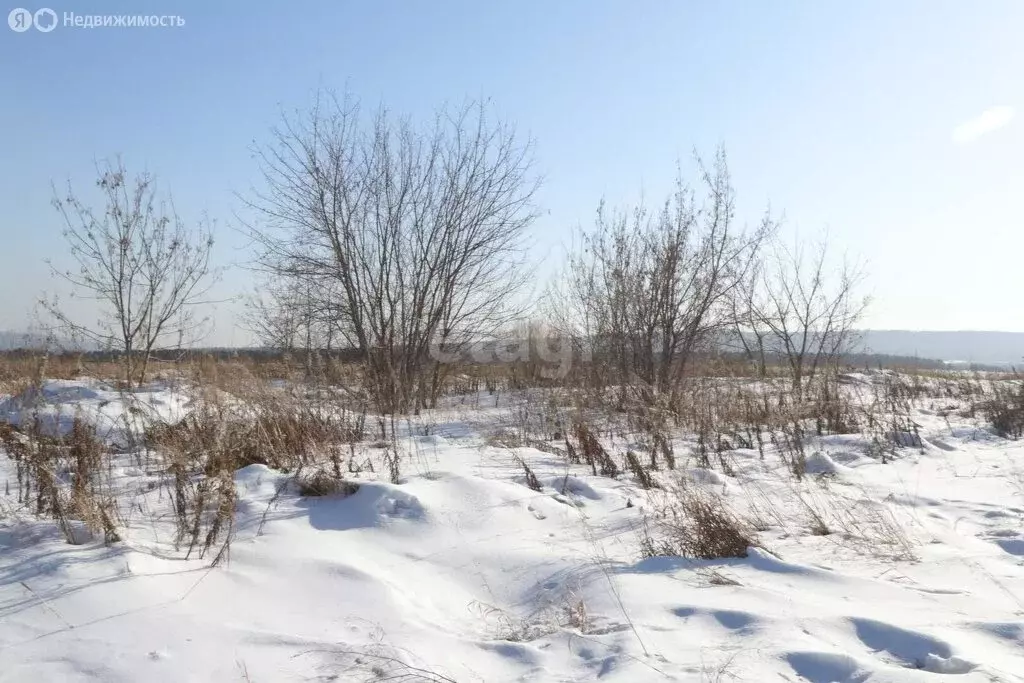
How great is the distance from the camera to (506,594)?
9.52ft

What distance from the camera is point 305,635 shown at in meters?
2.36

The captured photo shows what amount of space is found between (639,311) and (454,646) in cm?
816

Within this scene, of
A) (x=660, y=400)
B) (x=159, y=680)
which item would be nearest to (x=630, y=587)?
(x=159, y=680)

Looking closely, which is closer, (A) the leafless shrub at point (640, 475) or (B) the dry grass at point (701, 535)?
(B) the dry grass at point (701, 535)

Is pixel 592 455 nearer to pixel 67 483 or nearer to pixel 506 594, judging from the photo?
pixel 506 594

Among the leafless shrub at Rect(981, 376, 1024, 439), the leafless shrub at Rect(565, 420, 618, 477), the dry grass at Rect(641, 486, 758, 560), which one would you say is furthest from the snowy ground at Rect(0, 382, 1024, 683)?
the leafless shrub at Rect(981, 376, 1024, 439)

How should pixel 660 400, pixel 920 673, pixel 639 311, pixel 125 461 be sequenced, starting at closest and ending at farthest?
pixel 920 673 → pixel 125 461 → pixel 660 400 → pixel 639 311

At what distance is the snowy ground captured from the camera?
7.04 ft

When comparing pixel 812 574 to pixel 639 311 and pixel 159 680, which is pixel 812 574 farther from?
pixel 639 311

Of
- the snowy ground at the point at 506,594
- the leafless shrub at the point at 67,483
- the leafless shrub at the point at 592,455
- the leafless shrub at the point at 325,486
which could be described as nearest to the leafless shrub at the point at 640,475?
the leafless shrub at the point at 592,455

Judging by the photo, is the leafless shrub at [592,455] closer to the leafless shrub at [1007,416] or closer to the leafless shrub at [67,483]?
the leafless shrub at [67,483]

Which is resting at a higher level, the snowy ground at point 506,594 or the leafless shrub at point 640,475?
the leafless shrub at point 640,475

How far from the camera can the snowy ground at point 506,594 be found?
214 centimetres

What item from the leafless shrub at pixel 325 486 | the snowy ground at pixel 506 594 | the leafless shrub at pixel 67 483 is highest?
the leafless shrub at pixel 67 483
